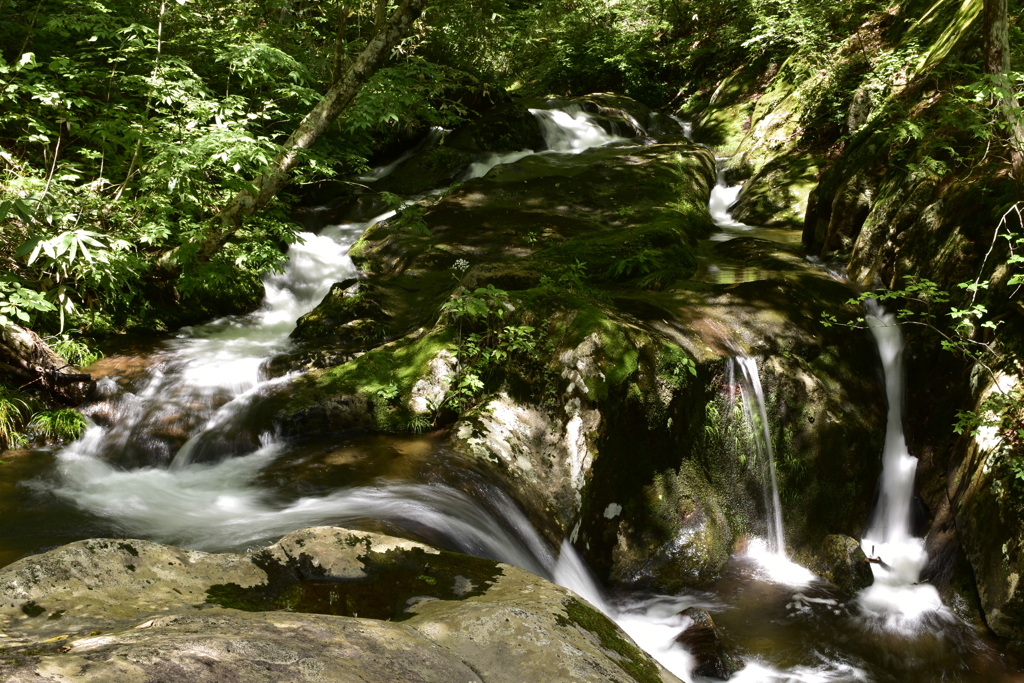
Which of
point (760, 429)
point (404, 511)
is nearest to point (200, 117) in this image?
point (404, 511)

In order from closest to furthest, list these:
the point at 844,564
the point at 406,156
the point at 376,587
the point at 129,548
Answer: the point at 129,548 < the point at 376,587 < the point at 844,564 < the point at 406,156

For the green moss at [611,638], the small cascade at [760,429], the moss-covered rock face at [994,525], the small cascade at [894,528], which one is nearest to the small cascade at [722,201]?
the small cascade at [894,528]

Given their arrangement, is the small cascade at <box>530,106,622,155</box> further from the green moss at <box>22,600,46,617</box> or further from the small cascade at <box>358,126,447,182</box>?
the green moss at <box>22,600,46,617</box>

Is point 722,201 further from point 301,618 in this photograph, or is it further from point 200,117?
point 301,618

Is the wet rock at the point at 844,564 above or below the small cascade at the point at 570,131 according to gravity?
below

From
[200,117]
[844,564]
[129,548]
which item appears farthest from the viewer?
[200,117]

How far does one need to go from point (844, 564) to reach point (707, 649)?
1991 mm

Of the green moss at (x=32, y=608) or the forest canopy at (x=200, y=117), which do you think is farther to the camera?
the forest canopy at (x=200, y=117)

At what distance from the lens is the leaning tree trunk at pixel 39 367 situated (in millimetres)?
5902

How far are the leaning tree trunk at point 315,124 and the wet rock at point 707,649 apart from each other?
A: 20.4 feet

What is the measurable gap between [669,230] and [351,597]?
7.83 m

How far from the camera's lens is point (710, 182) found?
12.9 meters

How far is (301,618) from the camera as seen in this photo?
215 centimetres

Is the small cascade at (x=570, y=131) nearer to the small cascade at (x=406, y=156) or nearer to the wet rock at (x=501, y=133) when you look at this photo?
the wet rock at (x=501, y=133)
